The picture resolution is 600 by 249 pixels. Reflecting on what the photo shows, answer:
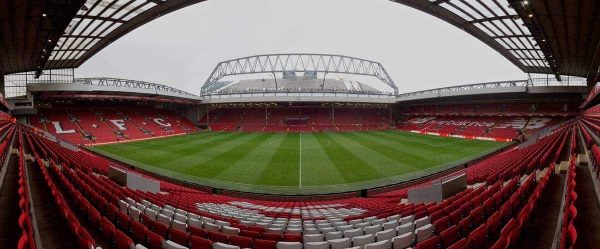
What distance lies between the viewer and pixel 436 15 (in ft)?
50.0

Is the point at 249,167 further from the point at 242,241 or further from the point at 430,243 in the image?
the point at 430,243

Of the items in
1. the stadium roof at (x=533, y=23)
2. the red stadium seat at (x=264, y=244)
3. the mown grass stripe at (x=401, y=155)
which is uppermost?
the stadium roof at (x=533, y=23)

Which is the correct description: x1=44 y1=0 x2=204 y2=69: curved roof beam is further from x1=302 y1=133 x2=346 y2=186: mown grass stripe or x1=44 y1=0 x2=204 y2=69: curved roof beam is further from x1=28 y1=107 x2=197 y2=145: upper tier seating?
x1=28 y1=107 x2=197 y2=145: upper tier seating

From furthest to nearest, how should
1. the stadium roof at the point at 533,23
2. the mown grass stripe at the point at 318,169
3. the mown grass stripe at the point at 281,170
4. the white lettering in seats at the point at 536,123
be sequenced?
1. the white lettering in seats at the point at 536,123
2. the mown grass stripe at the point at 318,169
3. the mown grass stripe at the point at 281,170
4. the stadium roof at the point at 533,23

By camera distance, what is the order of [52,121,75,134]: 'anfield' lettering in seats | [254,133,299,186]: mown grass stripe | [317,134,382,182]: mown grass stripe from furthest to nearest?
[52,121,75,134]: 'anfield' lettering in seats, [317,134,382,182]: mown grass stripe, [254,133,299,186]: mown grass stripe

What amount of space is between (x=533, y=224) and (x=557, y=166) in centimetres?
525

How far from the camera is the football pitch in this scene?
16.9 meters

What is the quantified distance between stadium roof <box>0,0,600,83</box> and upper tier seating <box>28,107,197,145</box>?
12358mm

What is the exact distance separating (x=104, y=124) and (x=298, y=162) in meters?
27.2

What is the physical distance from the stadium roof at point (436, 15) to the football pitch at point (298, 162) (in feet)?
27.8

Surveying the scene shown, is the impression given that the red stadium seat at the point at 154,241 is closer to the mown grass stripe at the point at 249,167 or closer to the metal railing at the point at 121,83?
the mown grass stripe at the point at 249,167

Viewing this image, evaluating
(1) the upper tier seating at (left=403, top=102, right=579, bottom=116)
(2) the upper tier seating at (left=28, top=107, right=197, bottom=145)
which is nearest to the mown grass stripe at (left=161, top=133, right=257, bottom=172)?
(2) the upper tier seating at (left=28, top=107, right=197, bottom=145)

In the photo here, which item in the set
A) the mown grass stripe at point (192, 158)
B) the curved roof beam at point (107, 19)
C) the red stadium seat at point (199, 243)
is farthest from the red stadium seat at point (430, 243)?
the mown grass stripe at point (192, 158)

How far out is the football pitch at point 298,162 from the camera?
16922mm
